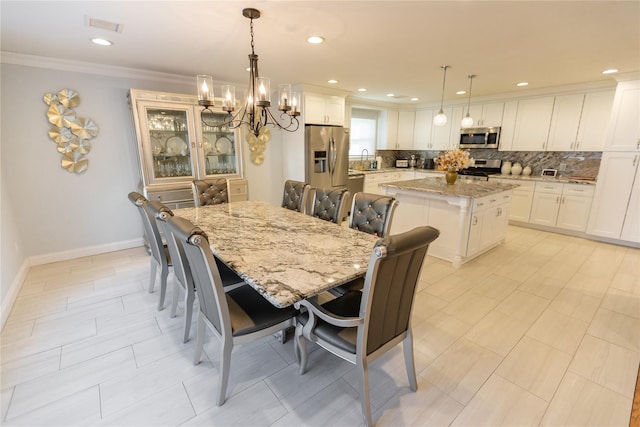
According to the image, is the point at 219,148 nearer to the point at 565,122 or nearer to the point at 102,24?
the point at 102,24

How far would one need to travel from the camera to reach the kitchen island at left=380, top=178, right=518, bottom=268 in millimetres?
3367

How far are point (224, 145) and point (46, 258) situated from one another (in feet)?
8.38

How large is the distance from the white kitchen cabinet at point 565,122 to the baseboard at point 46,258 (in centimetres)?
670

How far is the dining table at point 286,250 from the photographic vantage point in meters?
1.38

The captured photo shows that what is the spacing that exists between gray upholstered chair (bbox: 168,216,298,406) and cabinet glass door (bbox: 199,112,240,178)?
268 cm

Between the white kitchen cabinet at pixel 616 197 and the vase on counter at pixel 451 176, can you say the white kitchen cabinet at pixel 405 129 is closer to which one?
the vase on counter at pixel 451 176

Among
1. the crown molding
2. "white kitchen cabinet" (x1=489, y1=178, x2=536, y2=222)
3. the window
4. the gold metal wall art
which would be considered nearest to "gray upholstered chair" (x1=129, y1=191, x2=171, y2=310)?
the gold metal wall art

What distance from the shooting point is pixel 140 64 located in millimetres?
3303

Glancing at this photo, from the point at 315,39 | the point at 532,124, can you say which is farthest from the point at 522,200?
the point at 315,39

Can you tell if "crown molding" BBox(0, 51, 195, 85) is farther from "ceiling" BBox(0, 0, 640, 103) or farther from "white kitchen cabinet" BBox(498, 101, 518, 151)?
"white kitchen cabinet" BBox(498, 101, 518, 151)

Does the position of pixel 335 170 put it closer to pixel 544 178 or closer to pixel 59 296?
pixel 544 178

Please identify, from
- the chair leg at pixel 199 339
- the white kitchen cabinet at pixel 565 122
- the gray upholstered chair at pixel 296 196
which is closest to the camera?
the chair leg at pixel 199 339

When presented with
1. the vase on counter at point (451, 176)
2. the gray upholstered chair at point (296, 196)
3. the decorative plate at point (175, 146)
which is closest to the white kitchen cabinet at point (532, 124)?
the vase on counter at point (451, 176)

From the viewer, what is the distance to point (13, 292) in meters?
2.64
